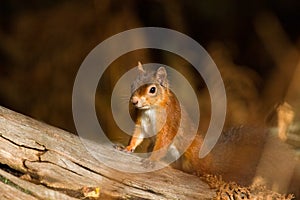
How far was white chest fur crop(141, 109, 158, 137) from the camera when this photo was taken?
6.64ft

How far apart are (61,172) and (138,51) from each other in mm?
1110

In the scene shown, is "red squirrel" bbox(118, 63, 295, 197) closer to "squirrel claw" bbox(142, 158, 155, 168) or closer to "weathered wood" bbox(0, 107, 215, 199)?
"squirrel claw" bbox(142, 158, 155, 168)

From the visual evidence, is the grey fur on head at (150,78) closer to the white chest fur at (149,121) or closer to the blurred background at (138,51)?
the white chest fur at (149,121)

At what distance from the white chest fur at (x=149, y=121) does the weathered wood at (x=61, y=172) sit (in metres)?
0.16

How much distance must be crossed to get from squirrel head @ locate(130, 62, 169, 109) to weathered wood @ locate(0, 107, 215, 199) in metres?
0.21

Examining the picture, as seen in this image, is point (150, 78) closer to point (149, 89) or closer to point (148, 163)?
point (149, 89)

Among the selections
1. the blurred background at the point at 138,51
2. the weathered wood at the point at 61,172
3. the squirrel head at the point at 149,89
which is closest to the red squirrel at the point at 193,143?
the squirrel head at the point at 149,89

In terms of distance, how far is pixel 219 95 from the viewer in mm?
2684

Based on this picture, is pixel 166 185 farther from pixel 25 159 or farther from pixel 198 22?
pixel 198 22

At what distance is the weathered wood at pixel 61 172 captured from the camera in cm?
173

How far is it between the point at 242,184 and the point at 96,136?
80 cm

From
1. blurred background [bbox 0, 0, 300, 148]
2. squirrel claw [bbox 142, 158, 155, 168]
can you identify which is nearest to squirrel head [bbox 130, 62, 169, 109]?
squirrel claw [bbox 142, 158, 155, 168]

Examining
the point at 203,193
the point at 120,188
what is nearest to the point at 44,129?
the point at 120,188

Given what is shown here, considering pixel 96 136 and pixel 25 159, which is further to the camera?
pixel 96 136
